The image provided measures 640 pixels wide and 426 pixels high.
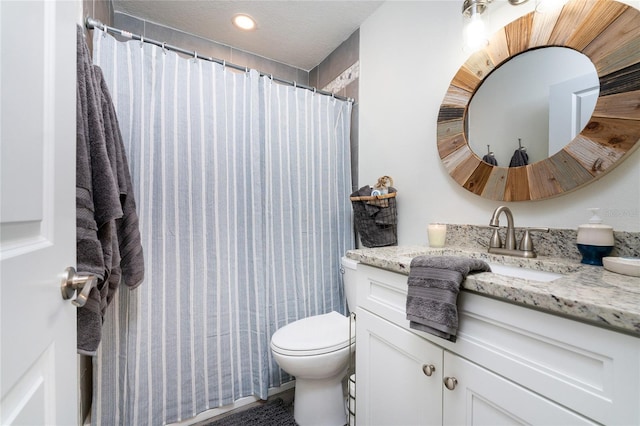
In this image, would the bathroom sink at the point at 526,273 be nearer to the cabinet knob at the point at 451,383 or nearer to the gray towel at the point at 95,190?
the cabinet knob at the point at 451,383

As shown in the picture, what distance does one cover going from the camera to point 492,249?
3.45 ft

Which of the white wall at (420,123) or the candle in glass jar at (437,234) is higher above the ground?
the white wall at (420,123)

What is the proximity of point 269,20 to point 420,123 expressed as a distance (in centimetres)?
125

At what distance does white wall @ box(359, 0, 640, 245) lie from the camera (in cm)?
96

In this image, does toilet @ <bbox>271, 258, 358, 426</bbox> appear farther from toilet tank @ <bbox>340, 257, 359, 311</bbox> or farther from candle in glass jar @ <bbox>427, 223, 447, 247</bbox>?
candle in glass jar @ <bbox>427, 223, 447, 247</bbox>

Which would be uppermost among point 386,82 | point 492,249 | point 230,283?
point 386,82

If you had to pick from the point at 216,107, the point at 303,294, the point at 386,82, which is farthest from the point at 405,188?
the point at 216,107

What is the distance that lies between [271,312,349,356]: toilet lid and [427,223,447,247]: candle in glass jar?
656mm

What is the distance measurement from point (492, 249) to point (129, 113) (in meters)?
1.76

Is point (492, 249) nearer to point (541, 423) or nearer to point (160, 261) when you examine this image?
point (541, 423)

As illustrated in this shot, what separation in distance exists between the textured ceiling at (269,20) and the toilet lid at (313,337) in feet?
6.41

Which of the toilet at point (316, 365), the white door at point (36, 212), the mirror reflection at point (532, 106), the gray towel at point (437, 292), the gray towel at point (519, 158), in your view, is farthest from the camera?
the toilet at point (316, 365)

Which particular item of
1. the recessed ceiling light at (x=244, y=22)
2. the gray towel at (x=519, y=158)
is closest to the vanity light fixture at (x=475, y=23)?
the gray towel at (x=519, y=158)

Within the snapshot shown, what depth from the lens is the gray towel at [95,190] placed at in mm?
813
